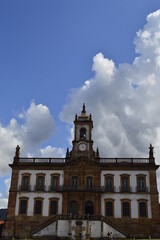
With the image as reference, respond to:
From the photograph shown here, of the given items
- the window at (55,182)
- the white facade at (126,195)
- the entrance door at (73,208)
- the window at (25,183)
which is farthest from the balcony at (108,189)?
the window at (25,183)

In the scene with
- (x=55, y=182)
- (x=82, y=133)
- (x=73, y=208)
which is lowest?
(x=73, y=208)

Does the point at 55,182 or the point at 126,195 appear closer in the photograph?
the point at 126,195

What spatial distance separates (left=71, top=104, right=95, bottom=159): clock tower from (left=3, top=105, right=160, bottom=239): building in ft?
0.48

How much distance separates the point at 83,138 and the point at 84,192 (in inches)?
319

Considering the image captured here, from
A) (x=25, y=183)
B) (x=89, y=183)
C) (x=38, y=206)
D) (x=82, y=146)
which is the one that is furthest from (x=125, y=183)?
(x=25, y=183)

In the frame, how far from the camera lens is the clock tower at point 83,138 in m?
45.1

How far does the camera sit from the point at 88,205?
42062 millimetres

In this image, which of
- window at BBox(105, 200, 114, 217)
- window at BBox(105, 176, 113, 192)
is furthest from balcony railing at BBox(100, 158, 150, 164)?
window at BBox(105, 200, 114, 217)

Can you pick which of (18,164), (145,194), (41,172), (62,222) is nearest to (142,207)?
(145,194)

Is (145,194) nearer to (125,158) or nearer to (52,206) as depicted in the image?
(125,158)

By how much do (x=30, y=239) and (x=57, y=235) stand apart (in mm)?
3176

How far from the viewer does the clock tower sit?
4512 cm

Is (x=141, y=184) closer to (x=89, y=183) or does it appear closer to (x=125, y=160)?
(x=125, y=160)

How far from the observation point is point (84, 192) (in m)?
42.2
